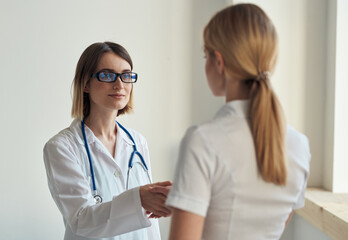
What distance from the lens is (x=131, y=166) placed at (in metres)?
1.78

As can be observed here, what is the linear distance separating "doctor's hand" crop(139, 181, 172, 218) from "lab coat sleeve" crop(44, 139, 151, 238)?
0.02 meters

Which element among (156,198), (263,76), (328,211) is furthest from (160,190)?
(328,211)

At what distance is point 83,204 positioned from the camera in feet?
4.94

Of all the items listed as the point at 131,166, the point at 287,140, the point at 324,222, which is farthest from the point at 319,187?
the point at 287,140

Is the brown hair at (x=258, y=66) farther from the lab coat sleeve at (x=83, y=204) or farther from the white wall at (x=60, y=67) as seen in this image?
the white wall at (x=60, y=67)

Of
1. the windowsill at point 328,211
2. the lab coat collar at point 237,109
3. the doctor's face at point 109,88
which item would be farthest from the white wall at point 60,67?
the lab coat collar at point 237,109

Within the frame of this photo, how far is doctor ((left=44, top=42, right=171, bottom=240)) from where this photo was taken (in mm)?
1465

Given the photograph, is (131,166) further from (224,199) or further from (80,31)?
(80,31)

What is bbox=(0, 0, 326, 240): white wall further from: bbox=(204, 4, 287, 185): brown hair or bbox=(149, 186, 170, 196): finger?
bbox=(204, 4, 287, 185): brown hair

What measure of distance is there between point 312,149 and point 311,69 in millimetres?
524

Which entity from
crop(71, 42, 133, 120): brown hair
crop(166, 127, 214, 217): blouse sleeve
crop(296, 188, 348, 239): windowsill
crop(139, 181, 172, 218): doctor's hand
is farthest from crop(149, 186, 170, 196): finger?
crop(296, 188, 348, 239): windowsill

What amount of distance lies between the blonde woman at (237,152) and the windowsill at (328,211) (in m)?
1.03

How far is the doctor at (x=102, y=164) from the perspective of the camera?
1.46 m

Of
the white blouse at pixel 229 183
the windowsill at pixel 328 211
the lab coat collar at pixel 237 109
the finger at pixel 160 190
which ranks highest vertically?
the lab coat collar at pixel 237 109
